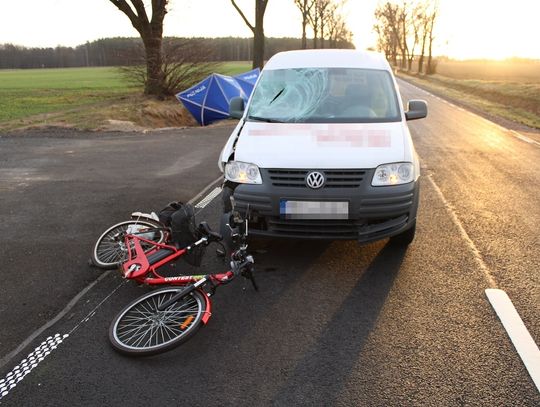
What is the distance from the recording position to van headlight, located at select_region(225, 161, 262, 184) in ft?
14.4

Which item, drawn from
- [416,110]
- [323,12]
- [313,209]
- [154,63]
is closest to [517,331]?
[313,209]

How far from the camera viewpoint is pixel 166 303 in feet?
11.6

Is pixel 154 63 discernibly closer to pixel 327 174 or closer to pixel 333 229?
pixel 327 174

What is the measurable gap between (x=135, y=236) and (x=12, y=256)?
1582mm

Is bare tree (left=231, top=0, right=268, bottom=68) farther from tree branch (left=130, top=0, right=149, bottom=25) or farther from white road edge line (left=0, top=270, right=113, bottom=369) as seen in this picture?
white road edge line (left=0, top=270, right=113, bottom=369)

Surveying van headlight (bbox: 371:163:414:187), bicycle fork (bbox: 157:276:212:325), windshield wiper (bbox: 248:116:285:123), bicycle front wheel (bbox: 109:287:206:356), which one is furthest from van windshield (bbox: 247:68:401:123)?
bicycle front wheel (bbox: 109:287:206:356)

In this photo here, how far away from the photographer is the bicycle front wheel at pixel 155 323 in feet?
10.6

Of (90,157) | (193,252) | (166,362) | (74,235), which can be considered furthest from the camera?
(90,157)

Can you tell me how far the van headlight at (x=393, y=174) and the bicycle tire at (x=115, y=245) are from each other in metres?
2.17

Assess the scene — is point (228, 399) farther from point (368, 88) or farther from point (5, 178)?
point (5, 178)

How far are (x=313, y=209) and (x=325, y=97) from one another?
Result: 1.86m

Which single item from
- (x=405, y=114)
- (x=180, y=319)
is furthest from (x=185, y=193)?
(x=180, y=319)

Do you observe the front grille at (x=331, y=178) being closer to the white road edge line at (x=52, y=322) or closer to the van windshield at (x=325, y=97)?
the van windshield at (x=325, y=97)

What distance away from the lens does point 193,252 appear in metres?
4.25
